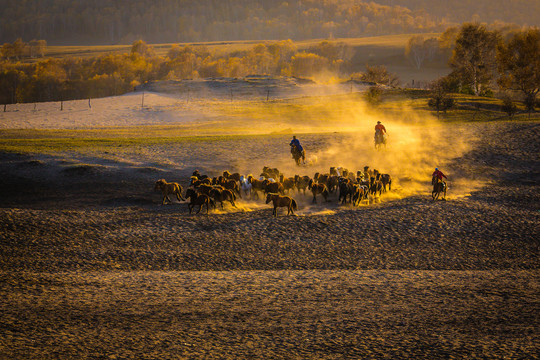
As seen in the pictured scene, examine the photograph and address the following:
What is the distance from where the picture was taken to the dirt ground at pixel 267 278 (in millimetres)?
10219

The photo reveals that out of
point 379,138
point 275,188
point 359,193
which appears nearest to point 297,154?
point 379,138

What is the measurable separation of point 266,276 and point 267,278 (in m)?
0.21

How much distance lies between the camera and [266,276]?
46.9 ft

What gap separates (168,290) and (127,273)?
211 centimetres

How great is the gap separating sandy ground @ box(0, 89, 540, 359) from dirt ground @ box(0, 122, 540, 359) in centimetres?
5

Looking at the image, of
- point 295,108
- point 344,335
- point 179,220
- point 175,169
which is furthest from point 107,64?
point 344,335

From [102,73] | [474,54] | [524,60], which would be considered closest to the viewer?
[524,60]

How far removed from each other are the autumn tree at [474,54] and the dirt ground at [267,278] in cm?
8098

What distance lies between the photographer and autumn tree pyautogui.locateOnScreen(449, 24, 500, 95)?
97.9 m

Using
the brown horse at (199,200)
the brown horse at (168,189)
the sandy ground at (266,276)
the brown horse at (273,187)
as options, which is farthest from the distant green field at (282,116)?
the sandy ground at (266,276)

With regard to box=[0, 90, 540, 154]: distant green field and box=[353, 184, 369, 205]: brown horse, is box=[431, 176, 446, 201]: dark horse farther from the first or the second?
box=[0, 90, 540, 154]: distant green field

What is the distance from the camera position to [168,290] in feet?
42.5

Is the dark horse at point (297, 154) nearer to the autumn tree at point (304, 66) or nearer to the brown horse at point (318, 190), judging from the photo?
the brown horse at point (318, 190)

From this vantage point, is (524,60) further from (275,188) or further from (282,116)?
(275,188)
